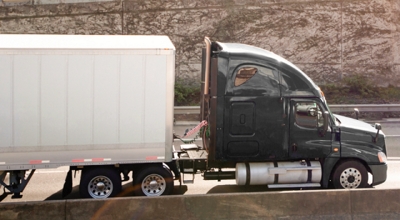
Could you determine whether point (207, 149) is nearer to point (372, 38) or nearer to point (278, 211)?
point (278, 211)

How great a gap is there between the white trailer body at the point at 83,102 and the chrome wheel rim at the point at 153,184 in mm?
476

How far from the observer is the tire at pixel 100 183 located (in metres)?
9.43

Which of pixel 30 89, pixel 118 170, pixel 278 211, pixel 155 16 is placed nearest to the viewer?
pixel 278 211

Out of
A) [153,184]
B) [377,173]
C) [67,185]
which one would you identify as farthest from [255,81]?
[67,185]

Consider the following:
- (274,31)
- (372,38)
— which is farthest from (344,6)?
(274,31)

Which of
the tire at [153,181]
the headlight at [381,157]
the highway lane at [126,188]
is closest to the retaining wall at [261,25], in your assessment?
the highway lane at [126,188]

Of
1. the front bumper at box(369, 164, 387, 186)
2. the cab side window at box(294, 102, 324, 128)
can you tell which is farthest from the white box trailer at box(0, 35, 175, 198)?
the front bumper at box(369, 164, 387, 186)

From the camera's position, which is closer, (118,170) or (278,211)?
(278,211)

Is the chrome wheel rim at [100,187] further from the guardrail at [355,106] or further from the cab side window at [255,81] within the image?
the guardrail at [355,106]

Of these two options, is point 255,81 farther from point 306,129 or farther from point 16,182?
point 16,182

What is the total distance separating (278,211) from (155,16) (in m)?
17.0

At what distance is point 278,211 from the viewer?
773 centimetres

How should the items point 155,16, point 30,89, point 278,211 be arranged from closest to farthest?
1. point 278,211
2. point 30,89
3. point 155,16

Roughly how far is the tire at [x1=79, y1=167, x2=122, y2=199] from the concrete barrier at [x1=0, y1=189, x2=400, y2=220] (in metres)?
2.00
